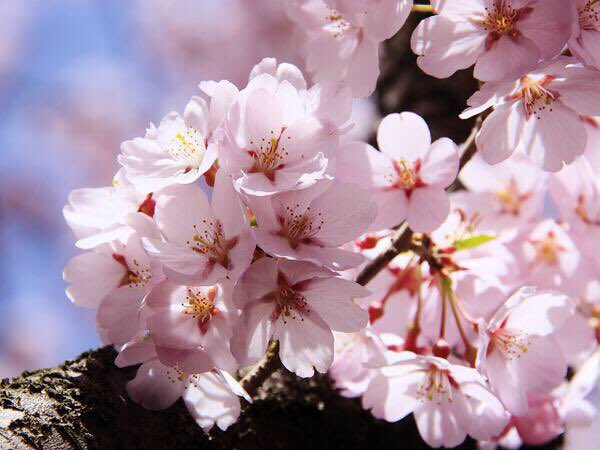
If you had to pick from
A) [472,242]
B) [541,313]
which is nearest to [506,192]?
[472,242]

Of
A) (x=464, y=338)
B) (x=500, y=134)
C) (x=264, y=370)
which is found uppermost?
(x=500, y=134)

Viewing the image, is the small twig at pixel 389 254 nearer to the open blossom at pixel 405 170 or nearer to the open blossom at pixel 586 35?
the open blossom at pixel 405 170

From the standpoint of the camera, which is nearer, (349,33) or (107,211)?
(107,211)

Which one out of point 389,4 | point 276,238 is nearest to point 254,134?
point 276,238

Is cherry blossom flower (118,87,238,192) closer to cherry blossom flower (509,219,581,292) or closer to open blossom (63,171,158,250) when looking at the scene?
open blossom (63,171,158,250)

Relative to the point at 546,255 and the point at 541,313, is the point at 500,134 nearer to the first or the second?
the point at 541,313

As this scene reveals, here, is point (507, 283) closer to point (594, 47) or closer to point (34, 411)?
point (594, 47)

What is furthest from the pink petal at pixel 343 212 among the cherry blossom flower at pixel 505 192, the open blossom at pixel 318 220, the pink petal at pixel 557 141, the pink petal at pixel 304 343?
the cherry blossom flower at pixel 505 192
